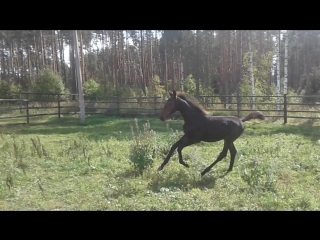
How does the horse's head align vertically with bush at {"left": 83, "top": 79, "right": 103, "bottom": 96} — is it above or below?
below

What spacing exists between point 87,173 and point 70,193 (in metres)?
1.20

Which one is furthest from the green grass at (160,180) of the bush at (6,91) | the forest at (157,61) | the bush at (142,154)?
the bush at (6,91)

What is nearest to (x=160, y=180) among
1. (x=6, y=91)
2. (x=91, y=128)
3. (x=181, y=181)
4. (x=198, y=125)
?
(x=181, y=181)

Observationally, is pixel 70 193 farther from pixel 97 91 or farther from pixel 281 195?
pixel 97 91

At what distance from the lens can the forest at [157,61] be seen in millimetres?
21766

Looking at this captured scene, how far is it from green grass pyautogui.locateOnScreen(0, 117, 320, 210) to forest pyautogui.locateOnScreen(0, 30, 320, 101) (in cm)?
1211

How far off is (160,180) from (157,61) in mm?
29084

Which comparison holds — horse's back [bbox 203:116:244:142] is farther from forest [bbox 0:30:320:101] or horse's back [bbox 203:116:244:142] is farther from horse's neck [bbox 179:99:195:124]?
forest [bbox 0:30:320:101]

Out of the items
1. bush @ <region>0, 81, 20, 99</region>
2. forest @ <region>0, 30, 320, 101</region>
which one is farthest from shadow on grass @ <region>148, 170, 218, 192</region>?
bush @ <region>0, 81, 20, 99</region>

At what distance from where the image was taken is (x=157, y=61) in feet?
108

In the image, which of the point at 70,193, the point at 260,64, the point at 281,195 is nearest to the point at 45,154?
the point at 70,193

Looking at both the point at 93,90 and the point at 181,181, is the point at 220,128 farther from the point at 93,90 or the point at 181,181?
the point at 93,90

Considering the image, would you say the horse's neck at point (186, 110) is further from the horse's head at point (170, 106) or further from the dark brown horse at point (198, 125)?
the horse's head at point (170, 106)

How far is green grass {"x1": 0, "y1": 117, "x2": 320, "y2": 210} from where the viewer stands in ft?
13.3
